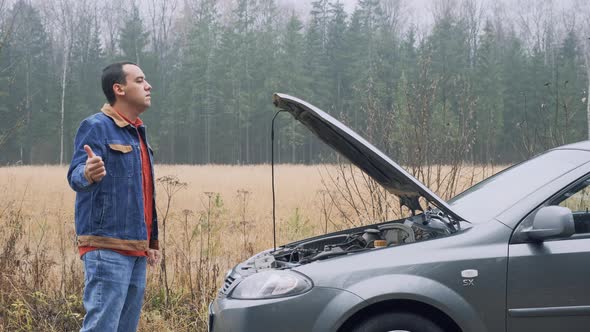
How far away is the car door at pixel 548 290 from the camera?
307cm

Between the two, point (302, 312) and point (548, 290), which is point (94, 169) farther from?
point (548, 290)

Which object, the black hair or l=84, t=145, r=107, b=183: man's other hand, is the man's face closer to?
the black hair

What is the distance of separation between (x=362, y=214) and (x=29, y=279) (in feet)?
12.0

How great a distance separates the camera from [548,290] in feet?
10.1

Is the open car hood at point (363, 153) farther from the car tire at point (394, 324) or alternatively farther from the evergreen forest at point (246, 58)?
the evergreen forest at point (246, 58)

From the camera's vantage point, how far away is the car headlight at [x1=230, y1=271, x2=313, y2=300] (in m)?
3.17

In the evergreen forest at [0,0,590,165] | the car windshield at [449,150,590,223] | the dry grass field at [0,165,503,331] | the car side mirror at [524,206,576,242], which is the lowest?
the dry grass field at [0,165,503,331]


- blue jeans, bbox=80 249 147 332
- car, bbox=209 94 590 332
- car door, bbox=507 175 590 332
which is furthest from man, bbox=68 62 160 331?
car door, bbox=507 175 590 332

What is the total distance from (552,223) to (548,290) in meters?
0.36

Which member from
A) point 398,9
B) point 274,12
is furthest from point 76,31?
point 398,9

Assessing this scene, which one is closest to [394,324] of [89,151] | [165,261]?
[89,151]

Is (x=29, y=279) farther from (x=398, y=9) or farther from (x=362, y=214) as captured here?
(x=398, y=9)

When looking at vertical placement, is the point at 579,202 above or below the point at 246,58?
below

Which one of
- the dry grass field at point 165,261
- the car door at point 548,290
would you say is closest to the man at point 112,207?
the dry grass field at point 165,261
